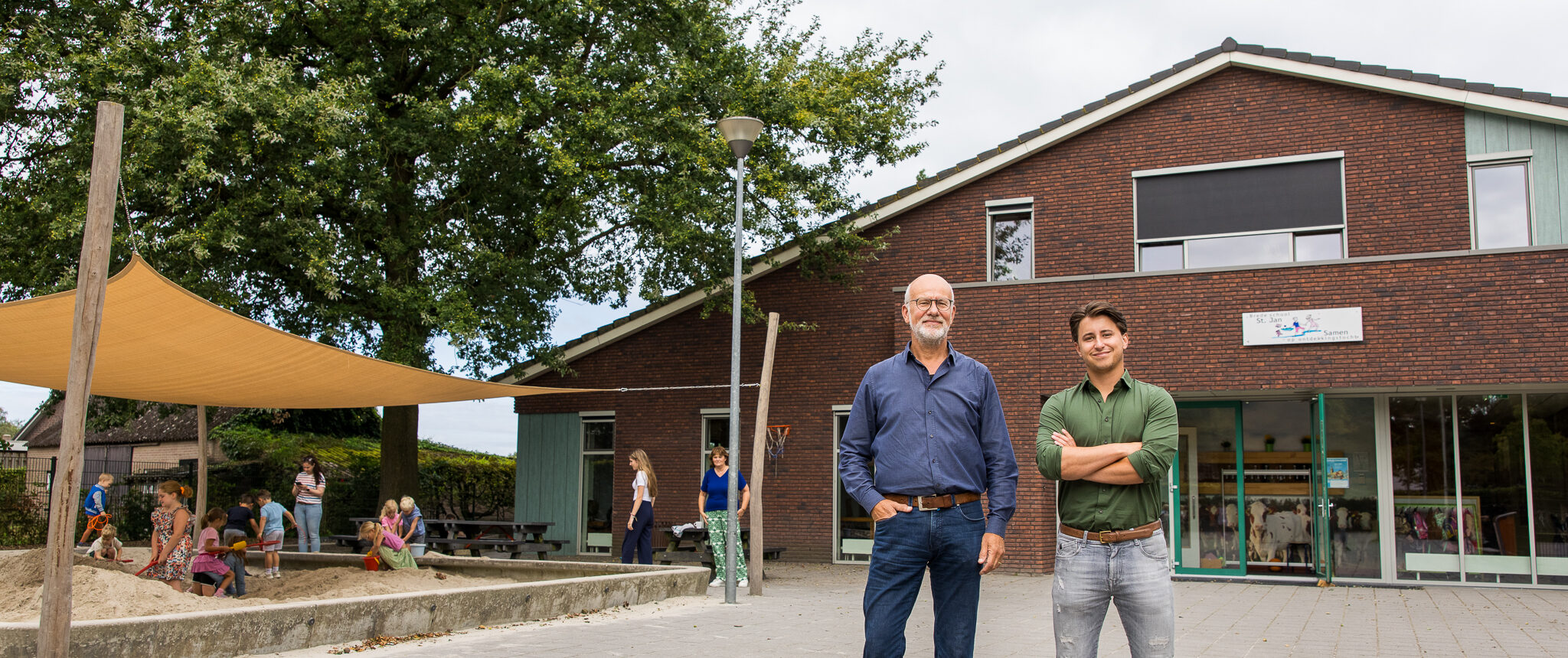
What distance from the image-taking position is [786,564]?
1542 cm

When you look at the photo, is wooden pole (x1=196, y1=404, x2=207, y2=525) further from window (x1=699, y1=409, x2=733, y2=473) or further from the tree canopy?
window (x1=699, y1=409, x2=733, y2=473)

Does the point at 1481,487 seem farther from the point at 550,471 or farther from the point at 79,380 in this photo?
the point at 79,380

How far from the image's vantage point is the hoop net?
16.1 metres

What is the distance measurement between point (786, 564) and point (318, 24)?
370 inches

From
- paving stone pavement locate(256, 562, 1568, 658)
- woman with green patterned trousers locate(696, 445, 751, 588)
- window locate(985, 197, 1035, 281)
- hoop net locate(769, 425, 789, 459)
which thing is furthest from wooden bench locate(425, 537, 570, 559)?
window locate(985, 197, 1035, 281)

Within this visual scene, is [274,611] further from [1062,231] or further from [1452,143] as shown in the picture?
[1452,143]

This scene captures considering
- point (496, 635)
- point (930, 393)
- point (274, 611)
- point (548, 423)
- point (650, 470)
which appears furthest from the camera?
point (548, 423)

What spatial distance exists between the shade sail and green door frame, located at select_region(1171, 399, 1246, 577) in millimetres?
8088

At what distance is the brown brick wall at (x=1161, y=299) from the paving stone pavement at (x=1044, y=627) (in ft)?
8.26

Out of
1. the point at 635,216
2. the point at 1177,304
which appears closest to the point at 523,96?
the point at 635,216

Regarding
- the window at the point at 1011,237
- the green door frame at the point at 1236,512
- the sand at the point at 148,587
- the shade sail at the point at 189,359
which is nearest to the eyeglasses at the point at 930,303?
the sand at the point at 148,587

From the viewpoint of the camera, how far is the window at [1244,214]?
535 inches

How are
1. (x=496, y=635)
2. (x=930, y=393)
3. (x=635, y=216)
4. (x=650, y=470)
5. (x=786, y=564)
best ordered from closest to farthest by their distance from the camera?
(x=930, y=393) → (x=496, y=635) → (x=650, y=470) → (x=635, y=216) → (x=786, y=564)

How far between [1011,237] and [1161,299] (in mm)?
2440
